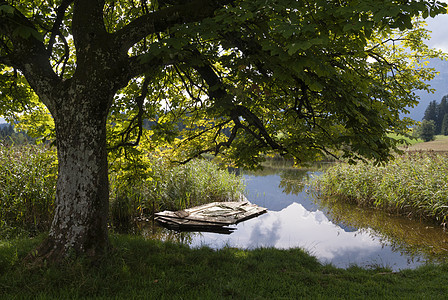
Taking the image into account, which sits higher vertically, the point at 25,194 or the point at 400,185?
the point at 25,194

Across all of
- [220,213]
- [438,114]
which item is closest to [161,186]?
[220,213]

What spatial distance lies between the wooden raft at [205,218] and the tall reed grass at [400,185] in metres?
5.81

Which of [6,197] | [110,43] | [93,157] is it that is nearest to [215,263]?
[93,157]

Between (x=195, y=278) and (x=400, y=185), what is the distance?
34.2 feet

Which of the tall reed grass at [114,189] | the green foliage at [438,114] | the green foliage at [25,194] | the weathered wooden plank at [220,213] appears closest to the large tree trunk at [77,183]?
the tall reed grass at [114,189]

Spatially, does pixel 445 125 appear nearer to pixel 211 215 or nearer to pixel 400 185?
pixel 400 185

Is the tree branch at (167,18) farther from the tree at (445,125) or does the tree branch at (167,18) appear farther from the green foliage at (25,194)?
the tree at (445,125)

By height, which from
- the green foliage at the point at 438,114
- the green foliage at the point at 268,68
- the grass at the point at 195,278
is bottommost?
the grass at the point at 195,278

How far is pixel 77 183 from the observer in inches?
180

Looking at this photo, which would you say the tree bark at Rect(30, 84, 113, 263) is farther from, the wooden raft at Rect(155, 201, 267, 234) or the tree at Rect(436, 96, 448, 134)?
the tree at Rect(436, 96, 448, 134)

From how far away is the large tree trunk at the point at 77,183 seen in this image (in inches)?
179

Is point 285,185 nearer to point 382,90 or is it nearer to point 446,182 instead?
point 446,182

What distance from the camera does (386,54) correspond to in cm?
1006

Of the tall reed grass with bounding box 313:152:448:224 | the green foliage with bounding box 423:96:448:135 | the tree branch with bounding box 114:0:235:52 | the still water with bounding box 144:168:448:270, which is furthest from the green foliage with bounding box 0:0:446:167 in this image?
the green foliage with bounding box 423:96:448:135
